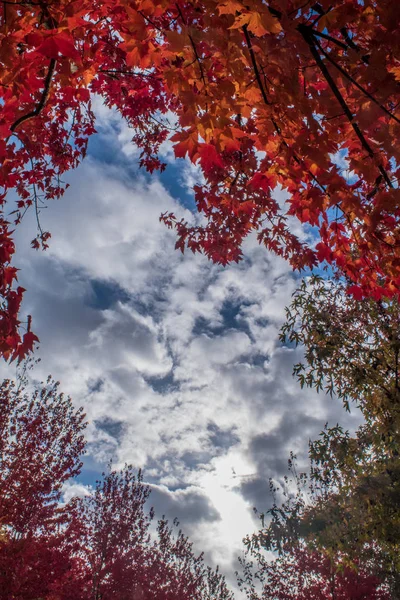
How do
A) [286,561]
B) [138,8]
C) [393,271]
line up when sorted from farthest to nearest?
[286,561] < [393,271] < [138,8]

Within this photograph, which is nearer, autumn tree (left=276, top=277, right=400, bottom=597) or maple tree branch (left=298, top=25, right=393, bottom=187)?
maple tree branch (left=298, top=25, right=393, bottom=187)

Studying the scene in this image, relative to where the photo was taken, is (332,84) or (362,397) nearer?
(332,84)

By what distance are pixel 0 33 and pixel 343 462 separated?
29.9 ft

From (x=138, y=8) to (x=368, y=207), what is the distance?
214 cm

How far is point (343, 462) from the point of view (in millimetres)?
7863

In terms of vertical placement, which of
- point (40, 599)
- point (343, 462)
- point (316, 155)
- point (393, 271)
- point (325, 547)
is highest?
point (316, 155)

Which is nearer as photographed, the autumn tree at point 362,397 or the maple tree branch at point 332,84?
the maple tree branch at point 332,84

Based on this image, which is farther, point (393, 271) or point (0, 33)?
Answer: point (393, 271)

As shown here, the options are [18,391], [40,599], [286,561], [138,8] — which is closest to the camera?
[138,8]

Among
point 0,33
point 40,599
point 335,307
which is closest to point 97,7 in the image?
point 0,33

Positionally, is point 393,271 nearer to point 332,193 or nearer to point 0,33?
point 332,193

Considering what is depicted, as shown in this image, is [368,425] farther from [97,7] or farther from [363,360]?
[97,7]

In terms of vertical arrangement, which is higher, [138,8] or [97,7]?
[97,7]

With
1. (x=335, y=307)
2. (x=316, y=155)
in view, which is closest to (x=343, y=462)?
(x=335, y=307)
